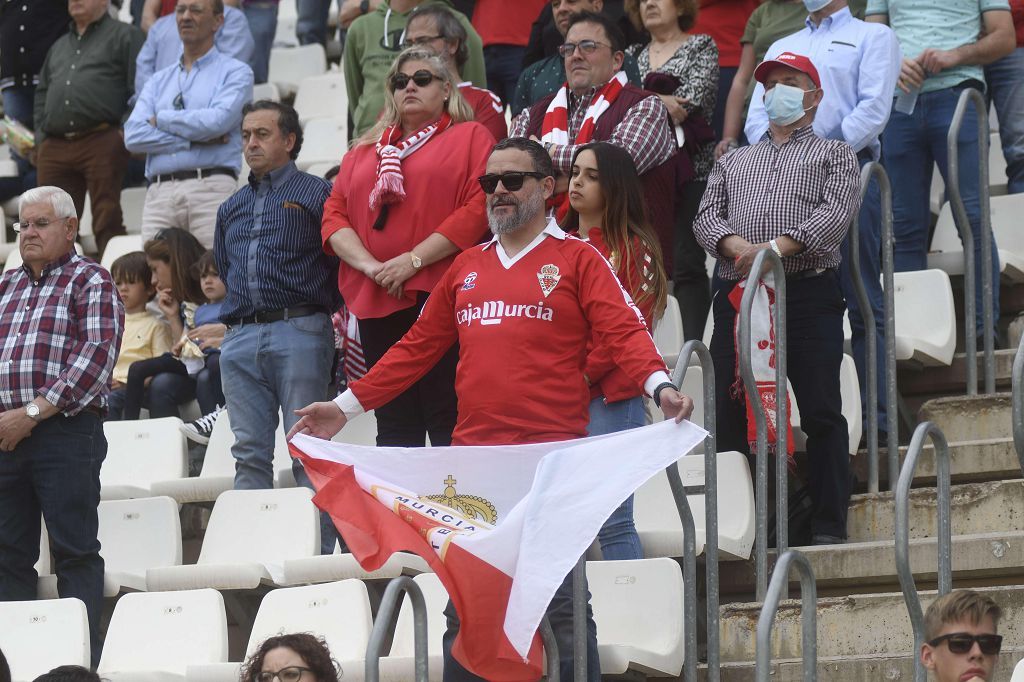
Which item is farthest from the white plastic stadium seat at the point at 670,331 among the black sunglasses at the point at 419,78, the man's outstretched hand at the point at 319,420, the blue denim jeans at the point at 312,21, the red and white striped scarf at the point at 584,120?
the blue denim jeans at the point at 312,21

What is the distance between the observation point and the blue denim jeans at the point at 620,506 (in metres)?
6.19

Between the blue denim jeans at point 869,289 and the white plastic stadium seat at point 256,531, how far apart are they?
7.26 ft

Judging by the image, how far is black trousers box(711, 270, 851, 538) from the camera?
22.1ft

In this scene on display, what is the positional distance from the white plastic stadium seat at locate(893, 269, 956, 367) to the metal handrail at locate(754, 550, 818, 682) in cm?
247

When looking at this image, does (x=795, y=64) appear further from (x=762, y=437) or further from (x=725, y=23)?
(x=725, y=23)

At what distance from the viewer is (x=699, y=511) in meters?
6.78

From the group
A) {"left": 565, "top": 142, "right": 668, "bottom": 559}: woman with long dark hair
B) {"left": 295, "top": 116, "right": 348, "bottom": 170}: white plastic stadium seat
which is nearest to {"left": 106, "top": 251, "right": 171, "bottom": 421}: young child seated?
{"left": 295, "top": 116, "right": 348, "bottom": 170}: white plastic stadium seat

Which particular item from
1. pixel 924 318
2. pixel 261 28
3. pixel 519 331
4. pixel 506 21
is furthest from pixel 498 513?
pixel 261 28

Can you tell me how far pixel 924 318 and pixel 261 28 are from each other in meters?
5.72

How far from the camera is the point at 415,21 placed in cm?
807

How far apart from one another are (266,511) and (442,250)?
50.5 inches

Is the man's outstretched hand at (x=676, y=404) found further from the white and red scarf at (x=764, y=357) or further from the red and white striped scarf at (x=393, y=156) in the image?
the red and white striped scarf at (x=393, y=156)

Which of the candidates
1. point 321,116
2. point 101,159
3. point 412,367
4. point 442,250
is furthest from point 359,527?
point 321,116

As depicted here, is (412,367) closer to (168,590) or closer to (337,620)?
(337,620)
